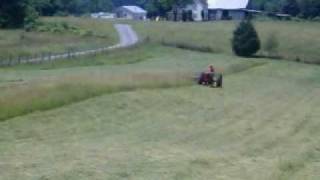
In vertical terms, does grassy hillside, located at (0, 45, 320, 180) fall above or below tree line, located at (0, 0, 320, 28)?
above

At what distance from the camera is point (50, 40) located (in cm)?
7169

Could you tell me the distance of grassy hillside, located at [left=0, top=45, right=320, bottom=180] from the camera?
17719mm

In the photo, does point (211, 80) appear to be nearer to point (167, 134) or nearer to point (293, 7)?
point (167, 134)

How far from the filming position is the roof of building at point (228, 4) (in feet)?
481

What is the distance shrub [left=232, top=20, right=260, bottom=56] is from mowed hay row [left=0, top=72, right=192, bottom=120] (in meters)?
28.7

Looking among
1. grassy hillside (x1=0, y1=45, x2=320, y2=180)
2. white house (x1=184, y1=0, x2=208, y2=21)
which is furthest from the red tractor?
white house (x1=184, y1=0, x2=208, y2=21)

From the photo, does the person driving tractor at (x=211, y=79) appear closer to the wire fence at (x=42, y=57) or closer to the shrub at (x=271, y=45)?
the wire fence at (x=42, y=57)

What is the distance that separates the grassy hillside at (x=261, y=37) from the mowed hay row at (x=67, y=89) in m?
32.3

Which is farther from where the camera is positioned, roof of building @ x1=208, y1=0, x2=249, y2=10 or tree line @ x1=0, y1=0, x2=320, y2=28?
roof of building @ x1=208, y1=0, x2=249, y2=10

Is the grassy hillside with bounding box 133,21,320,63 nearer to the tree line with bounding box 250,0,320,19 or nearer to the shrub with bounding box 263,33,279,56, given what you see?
the shrub with bounding box 263,33,279,56

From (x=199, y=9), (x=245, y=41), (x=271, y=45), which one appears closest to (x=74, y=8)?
(x=199, y=9)

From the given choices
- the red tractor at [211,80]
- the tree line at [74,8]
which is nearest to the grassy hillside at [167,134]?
the red tractor at [211,80]

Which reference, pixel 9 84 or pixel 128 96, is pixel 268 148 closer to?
pixel 128 96

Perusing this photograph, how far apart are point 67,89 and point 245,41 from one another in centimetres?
4012
